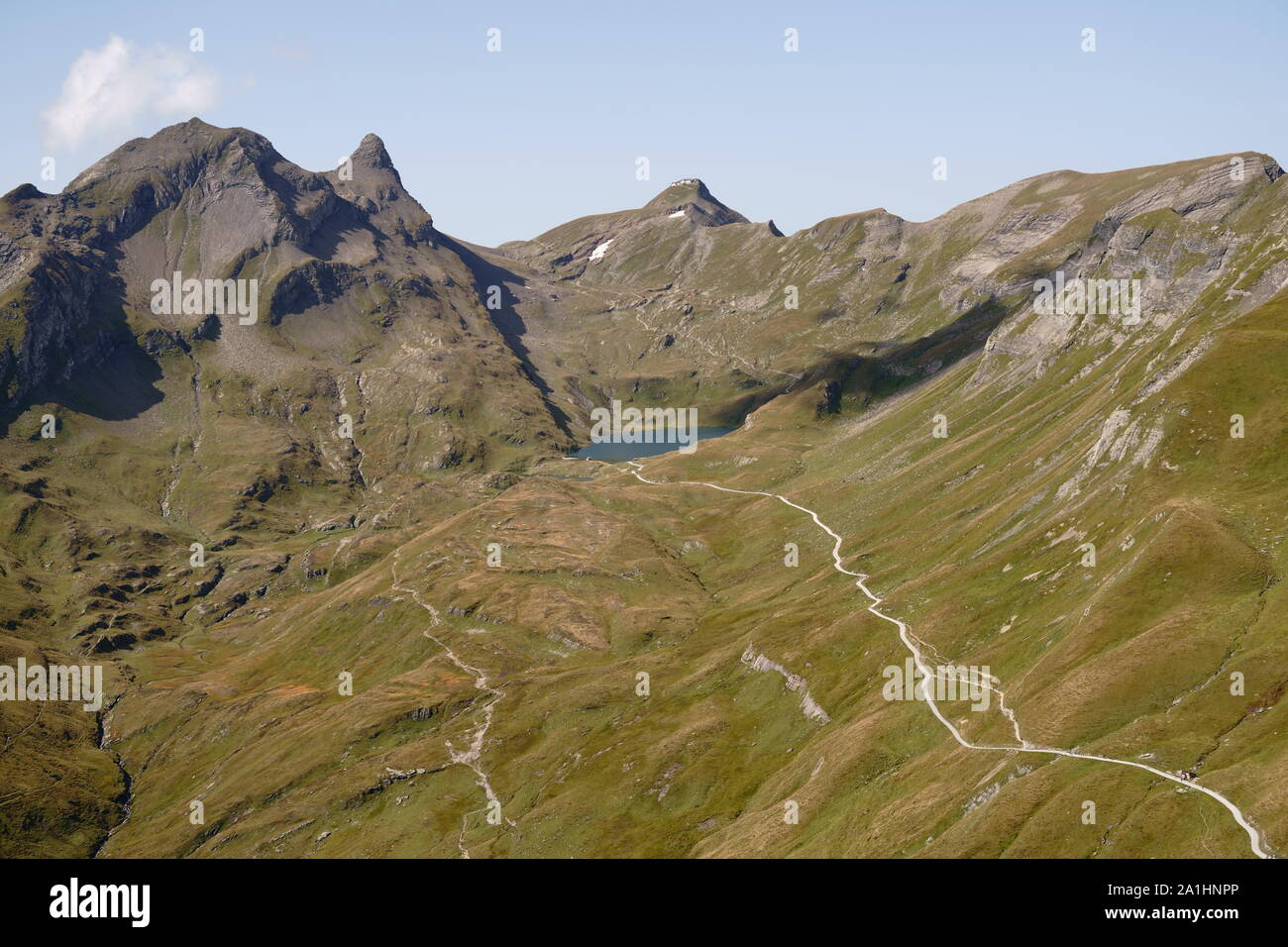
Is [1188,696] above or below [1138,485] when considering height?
below
